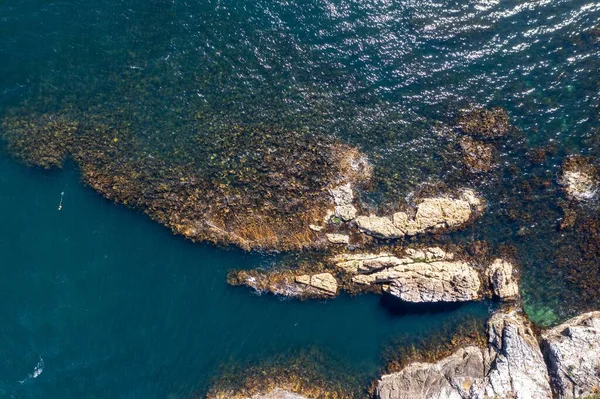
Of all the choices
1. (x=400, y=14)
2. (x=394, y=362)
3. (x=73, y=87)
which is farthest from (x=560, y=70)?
(x=73, y=87)

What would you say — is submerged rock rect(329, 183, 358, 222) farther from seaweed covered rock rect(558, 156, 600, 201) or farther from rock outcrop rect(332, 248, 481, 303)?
seaweed covered rock rect(558, 156, 600, 201)

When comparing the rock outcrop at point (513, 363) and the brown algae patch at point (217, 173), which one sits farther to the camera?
the brown algae patch at point (217, 173)

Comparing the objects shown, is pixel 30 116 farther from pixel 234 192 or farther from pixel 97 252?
pixel 234 192

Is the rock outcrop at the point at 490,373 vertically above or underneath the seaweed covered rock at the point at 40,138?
underneath

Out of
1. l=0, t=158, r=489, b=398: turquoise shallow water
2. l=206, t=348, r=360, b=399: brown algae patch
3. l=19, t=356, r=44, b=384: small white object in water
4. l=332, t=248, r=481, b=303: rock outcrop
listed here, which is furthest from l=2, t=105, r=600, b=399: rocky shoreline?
l=19, t=356, r=44, b=384: small white object in water

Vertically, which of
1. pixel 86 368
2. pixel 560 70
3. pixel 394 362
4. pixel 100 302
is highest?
pixel 560 70

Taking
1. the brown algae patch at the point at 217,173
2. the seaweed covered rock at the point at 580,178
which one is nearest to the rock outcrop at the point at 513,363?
the seaweed covered rock at the point at 580,178

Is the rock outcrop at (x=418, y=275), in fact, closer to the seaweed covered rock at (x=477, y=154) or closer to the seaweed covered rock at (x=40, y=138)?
the seaweed covered rock at (x=477, y=154)
